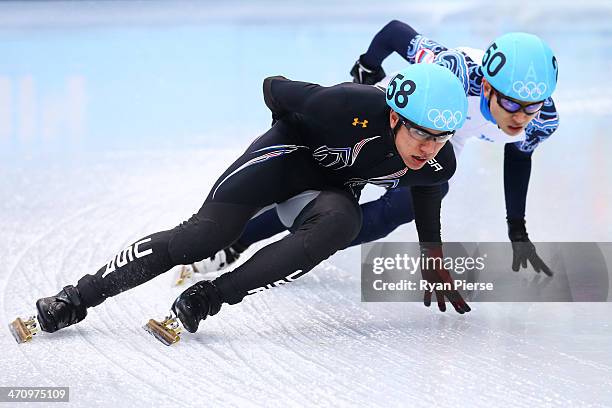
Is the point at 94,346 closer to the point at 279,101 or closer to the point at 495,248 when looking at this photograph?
the point at 279,101

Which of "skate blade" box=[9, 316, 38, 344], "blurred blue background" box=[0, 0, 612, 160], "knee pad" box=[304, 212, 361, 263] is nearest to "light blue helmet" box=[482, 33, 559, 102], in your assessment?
"knee pad" box=[304, 212, 361, 263]

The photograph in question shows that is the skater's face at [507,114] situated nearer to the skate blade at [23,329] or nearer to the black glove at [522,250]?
the black glove at [522,250]

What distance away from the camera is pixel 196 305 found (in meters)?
2.82

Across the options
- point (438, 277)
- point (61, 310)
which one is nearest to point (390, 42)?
point (438, 277)

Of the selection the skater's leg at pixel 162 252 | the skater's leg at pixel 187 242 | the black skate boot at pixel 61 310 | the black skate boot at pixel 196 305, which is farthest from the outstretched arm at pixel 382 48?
the black skate boot at pixel 61 310

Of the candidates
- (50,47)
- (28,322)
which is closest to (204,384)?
(28,322)

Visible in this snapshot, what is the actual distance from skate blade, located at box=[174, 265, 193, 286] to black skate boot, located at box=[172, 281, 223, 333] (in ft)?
2.11

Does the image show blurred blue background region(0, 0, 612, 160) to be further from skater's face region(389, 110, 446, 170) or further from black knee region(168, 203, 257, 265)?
skater's face region(389, 110, 446, 170)

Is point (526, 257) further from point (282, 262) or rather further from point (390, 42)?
point (282, 262)

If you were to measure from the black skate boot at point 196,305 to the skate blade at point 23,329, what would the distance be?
0.43 m

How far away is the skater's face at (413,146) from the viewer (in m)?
2.81

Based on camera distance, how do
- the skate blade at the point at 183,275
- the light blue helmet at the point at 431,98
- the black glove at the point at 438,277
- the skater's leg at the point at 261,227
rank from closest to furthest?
1. the light blue helmet at the point at 431,98
2. the black glove at the point at 438,277
3. the skate blade at the point at 183,275
4. the skater's leg at the point at 261,227

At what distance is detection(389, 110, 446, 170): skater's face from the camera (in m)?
2.81

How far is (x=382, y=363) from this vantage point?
2.70 m
